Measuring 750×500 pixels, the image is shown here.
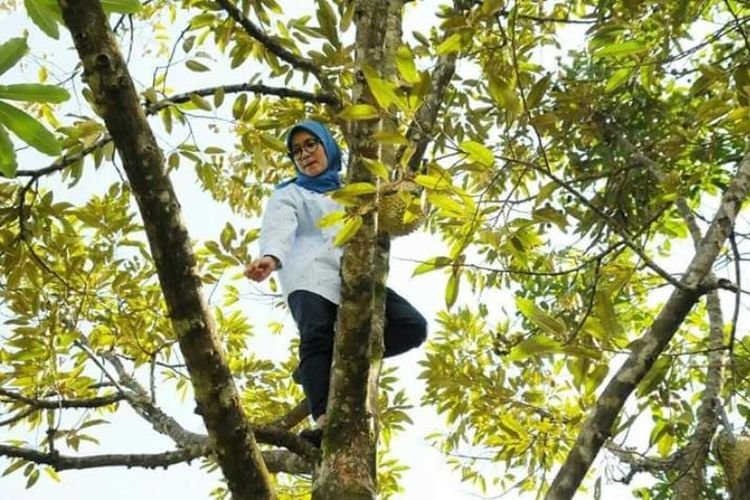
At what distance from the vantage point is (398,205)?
1565 millimetres

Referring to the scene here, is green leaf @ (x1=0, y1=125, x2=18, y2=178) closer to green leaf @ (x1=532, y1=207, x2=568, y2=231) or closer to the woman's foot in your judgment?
the woman's foot

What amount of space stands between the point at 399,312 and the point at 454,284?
0.61 metres

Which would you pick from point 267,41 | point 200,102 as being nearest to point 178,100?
point 200,102

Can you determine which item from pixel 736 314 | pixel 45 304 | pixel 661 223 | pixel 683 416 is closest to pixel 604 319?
pixel 736 314

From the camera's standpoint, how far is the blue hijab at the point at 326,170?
87.7 inches

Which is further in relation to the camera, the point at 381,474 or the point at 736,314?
the point at 381,474

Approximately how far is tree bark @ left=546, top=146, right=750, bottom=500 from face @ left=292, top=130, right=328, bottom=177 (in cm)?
117

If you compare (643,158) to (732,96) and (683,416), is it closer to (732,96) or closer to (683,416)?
(732,96)

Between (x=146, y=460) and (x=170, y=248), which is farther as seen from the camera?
(x=146, y=460)

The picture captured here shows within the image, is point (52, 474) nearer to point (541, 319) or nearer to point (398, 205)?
point (398, 205)

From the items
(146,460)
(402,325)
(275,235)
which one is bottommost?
(146,460)

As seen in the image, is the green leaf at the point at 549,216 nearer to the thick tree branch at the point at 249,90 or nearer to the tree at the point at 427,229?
the tree at the point at 427,229

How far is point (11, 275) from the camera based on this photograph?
1985 mm

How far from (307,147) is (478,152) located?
1.20 metres
